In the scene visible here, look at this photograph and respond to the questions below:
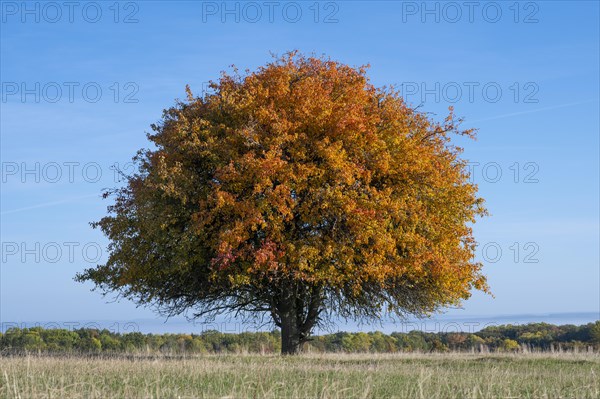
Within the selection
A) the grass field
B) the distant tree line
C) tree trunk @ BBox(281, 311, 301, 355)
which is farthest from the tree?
the distant tree line

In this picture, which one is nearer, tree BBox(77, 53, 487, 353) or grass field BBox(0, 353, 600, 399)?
grass field BBox(0, 353, 600, 399)

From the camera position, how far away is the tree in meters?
26.1

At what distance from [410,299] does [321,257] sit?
→ 6635 mm

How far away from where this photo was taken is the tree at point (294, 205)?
1028 inches

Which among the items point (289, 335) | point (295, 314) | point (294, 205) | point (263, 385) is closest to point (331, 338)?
point (295, 314)

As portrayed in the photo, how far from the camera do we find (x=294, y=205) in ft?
86.6

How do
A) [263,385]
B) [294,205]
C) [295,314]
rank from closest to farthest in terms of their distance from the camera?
[263,385] → [294,205] → [295,314]

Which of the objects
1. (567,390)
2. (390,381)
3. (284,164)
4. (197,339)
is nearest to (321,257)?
(284,164)

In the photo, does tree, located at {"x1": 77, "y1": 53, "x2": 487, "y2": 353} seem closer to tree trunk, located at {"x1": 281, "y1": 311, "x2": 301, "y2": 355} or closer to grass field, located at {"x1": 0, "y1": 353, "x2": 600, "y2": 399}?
A: tree trunk, located at {"x1": 281, "y1": 311, "x2": 301, "y2": 355}

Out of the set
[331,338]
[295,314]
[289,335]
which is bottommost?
[331,338]

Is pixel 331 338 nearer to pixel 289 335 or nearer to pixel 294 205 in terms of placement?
pixel 289 335

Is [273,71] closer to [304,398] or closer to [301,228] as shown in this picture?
[301,228]

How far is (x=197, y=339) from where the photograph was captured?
5884 centimetres

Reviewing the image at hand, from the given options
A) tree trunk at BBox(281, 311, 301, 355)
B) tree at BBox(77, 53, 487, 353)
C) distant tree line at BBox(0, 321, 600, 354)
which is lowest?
distant tree line at BBox(0, 321, 600, 354)
